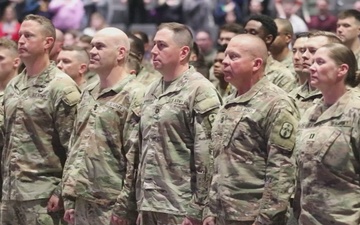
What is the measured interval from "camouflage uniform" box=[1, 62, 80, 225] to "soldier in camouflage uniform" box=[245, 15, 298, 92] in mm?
1401

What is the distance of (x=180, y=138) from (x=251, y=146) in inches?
22.5

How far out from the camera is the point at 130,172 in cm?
656

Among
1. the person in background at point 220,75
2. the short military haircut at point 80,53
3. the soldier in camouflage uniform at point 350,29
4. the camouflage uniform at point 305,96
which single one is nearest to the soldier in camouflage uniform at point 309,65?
the camouflage uniform at point 305,96

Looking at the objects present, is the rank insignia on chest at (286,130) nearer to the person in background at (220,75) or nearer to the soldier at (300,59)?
the soldier at (300,59)

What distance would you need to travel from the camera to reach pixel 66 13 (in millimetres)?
13852

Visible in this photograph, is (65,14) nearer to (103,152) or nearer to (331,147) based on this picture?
(103,152)

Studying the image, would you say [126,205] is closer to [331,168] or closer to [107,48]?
[107,48]

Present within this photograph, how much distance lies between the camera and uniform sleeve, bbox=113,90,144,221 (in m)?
6.54

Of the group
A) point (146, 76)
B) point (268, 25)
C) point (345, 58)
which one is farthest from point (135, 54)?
point (345, 58)

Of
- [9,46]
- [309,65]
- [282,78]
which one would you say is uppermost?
[309,65]

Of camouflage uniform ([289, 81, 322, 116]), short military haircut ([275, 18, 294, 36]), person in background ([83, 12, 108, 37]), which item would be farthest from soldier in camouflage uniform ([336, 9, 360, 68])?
person in background ([83, 12, 108, 37])

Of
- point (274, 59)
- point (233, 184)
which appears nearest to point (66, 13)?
point (274, 59)

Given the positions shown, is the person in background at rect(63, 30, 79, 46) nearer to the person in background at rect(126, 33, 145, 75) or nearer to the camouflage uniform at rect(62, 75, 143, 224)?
the person in background at rect(126, 33, 145, 75)

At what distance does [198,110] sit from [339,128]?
993mm
